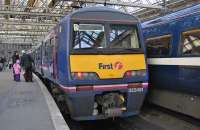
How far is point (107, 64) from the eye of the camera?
32.5ft

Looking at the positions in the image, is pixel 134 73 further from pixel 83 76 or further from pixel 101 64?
pixel 83 76

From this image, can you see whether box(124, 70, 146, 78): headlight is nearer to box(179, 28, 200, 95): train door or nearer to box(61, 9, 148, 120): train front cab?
box(61, 9, 148, 120): train front cab

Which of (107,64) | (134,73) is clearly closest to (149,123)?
(134,73)

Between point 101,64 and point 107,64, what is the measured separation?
163mm

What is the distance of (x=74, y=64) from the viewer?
9641 millimetres

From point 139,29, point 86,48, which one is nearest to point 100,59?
point 86,48

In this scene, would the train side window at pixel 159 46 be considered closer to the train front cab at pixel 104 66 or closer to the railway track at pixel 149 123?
the train front cab at pixel 104 66

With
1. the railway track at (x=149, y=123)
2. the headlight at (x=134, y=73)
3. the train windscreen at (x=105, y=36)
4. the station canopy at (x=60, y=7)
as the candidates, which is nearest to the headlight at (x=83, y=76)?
the train windscreen at (x=105, y=36)

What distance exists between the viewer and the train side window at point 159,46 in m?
11.0

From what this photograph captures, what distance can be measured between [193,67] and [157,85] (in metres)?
2.39

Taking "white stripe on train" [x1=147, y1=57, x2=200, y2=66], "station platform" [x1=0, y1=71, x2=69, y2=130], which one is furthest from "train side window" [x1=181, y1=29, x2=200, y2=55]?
"station platform" [x1=0, y1=71, x2=69, y2=130]

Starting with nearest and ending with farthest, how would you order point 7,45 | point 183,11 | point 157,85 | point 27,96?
point 183,11
point 157,85
point 27,96
point 7,45

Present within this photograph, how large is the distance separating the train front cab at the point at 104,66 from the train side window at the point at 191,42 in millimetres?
1097

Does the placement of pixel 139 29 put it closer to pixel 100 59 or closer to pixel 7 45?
pixel 100 59
